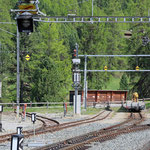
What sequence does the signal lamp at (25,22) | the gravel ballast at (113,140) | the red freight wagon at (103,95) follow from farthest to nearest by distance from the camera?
the red freight wagon at (103,95), the gravel ballast at (113,140), the signal lamp at (25,22)

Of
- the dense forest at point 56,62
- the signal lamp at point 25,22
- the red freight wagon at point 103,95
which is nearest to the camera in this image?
the signal lamp at point 25,22

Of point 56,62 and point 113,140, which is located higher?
point 113,140

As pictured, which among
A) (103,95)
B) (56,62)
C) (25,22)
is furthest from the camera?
(56,62)

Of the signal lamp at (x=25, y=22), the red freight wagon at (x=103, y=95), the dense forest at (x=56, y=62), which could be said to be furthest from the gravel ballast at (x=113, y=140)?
the red freight wagon at (x=103, y=95)

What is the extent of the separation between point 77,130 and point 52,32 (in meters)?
52.2

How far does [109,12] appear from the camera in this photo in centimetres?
11725

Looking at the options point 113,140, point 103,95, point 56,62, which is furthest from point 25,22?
point 56,62

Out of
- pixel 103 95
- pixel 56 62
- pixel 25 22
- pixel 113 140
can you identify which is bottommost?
pixel 103 95

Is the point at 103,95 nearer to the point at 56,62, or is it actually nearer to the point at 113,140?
the point at 56,62

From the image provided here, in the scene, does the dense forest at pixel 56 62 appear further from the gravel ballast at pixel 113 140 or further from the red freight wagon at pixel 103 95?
the gravel ballast at pixel 113 140

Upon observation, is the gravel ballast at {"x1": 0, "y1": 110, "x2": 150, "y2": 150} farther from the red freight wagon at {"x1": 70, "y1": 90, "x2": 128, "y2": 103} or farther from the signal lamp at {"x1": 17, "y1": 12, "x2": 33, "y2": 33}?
the red freight wagon at {"x1": 70, "y1": 90, "x2": 128, "y2": 103}

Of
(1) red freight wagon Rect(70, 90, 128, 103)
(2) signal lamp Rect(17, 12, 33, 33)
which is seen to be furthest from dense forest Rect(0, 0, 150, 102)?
(2) signal lamp Rect(17, 12, 33, 33)

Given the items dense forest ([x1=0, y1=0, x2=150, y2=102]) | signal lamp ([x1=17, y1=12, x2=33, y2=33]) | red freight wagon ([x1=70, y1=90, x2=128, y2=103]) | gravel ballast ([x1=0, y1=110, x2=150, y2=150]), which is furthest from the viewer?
dense forest ([x1=0, y1=0, x2=150, y2=102])

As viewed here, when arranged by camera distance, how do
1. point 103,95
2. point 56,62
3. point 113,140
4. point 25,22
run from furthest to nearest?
1. point 56,62
2. point 103,95
3. point 113,140
4. point 25,22
